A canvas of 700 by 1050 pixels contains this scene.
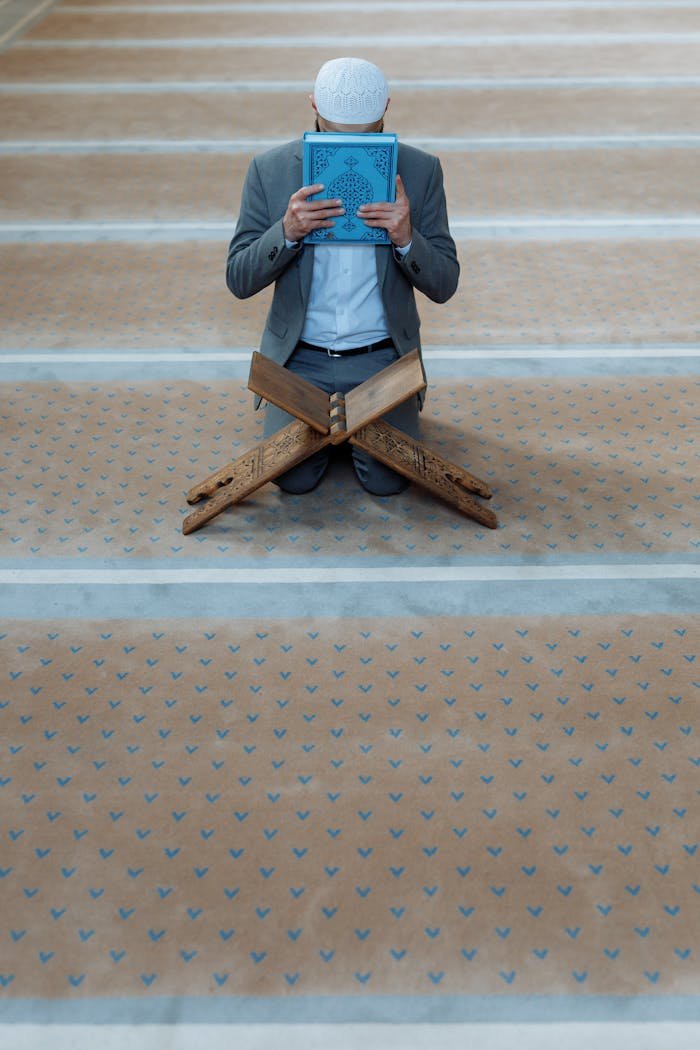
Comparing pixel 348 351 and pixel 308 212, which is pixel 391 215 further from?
pixel 348 351

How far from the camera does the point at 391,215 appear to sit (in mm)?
3082

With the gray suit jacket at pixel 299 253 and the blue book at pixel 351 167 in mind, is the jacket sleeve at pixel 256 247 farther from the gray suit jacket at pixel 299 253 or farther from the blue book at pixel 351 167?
the blue book at pixel 351 167

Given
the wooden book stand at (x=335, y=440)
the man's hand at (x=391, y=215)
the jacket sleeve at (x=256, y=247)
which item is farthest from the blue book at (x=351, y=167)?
the wooden book stand at (x=335, y=440)

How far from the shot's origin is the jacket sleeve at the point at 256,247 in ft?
10.5

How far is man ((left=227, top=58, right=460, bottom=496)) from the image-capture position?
10.2ft

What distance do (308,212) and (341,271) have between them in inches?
14.8

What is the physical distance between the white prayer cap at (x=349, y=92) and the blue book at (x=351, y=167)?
52 mm

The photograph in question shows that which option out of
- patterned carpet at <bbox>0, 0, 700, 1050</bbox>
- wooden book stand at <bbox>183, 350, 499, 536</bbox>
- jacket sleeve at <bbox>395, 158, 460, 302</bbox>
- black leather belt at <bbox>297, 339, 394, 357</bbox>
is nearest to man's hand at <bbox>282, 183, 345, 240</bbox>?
jacket sleeve at <bbox>395, 158, 460, 302</bbox>

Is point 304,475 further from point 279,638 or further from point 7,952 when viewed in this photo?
point 7,952

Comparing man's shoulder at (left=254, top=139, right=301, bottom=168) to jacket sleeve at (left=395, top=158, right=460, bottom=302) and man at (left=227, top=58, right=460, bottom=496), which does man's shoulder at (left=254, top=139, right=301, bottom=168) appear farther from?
jacket sleeve at (left=395, top=158, right=460, bottom=302)

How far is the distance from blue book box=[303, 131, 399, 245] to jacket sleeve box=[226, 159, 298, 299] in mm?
189

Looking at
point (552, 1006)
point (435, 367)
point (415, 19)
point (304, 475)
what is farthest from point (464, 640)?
point (415, 19)

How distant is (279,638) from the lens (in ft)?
9.70

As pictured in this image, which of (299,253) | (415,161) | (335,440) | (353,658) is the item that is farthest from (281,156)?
(353,658)
